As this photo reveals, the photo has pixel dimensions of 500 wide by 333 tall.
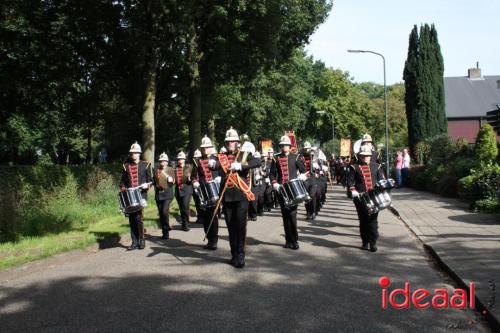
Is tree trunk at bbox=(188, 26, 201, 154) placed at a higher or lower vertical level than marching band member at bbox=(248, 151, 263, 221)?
higher

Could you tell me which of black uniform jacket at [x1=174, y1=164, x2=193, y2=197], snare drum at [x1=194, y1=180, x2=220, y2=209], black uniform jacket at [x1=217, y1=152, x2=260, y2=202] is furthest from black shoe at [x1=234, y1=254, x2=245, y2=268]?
black uniform jacket at [x1=174, y1=164, x2=193, y2=197]

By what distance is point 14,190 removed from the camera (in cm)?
1411

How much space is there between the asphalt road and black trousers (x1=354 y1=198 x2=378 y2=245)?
0.29 meters

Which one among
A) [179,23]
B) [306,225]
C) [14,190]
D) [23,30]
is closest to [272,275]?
[306,225]

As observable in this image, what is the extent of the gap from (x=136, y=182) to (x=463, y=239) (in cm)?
629

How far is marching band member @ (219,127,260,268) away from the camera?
8.62 metres

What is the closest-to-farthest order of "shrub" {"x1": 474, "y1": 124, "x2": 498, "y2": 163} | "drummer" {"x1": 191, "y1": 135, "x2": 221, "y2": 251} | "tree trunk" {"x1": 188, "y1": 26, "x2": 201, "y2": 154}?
"drummer" {"x1": 191, "y1": 135, "x2": 221, "y2": 251}
"shrub" {"x1": 474, "y1": 124, "x2": 498, "y2": 163}
"tree trunk" {"x1": 188, "y1": 26, "x2": 201, "y2": 154}

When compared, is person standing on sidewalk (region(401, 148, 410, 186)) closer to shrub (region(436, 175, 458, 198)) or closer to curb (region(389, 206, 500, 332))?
shrub (region(436, 175, 458, 198))

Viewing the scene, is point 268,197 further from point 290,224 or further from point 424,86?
point 424,86

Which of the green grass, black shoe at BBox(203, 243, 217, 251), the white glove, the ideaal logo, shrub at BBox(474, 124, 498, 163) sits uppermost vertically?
shrub at BBox(474, 124, 498, 163)

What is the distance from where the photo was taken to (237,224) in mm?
8812

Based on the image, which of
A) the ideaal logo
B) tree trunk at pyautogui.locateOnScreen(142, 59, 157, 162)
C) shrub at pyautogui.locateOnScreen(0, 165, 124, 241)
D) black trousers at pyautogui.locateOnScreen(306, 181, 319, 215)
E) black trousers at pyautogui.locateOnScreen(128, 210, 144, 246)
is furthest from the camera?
tree trunk at pyautogui.locateOnScreen(142, 59, 157, 162)

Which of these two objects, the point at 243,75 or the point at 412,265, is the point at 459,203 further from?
the point at 243,75

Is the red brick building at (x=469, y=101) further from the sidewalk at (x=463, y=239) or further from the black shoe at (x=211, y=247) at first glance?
the black shoe at (x=211, y=247)
